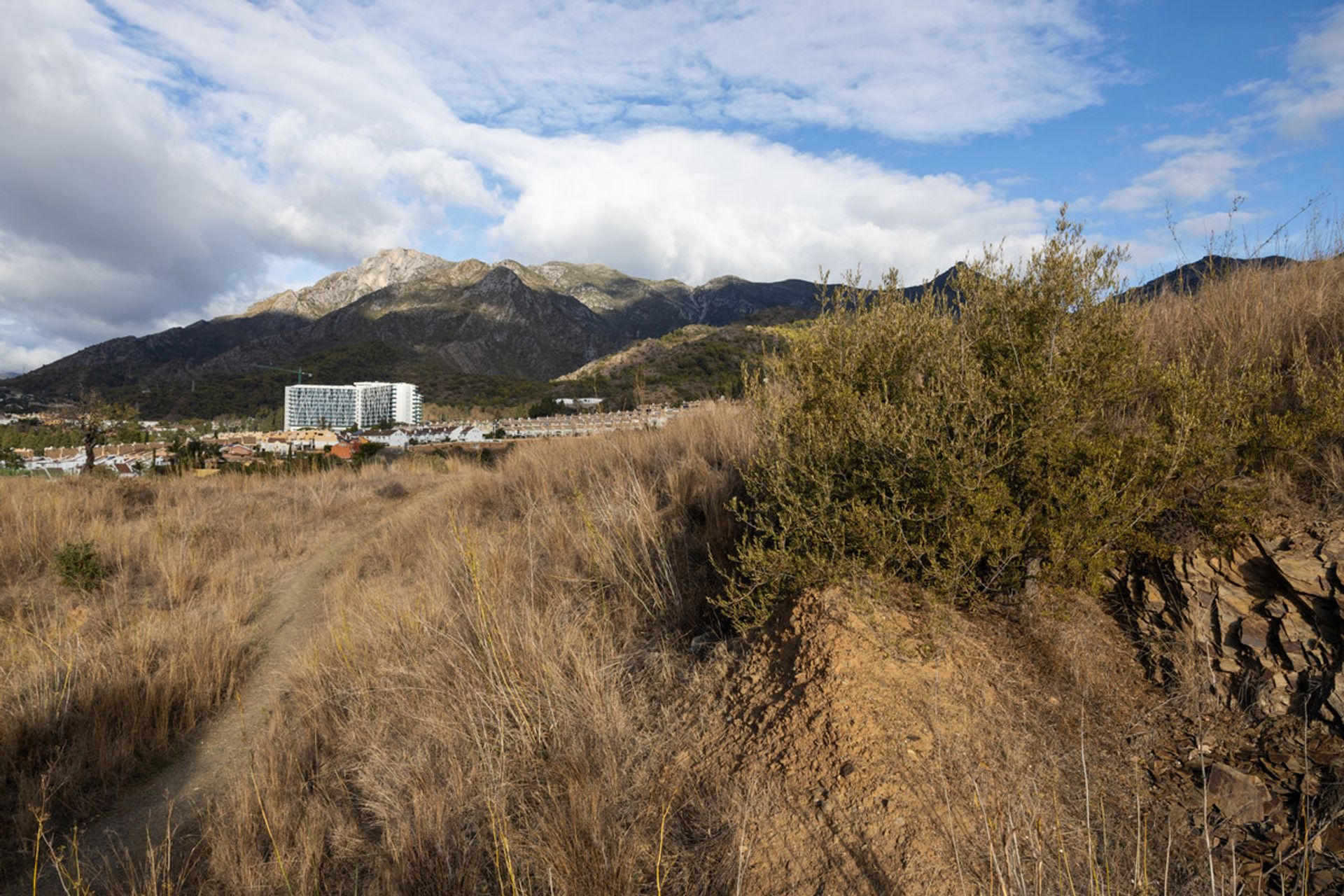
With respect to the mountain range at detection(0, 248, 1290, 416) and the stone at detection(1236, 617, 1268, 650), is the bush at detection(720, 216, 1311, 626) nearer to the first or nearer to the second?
the stone at detection(1236, 617, 1268, 650)

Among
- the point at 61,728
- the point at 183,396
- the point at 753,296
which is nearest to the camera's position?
the point at 61,728

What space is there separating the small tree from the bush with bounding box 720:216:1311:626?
54.6 ft

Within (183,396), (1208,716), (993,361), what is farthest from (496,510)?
(183,396)

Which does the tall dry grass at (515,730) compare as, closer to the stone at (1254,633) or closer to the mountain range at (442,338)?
the stone at (1254,633)

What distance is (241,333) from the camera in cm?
12731

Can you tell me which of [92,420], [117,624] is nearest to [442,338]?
[92,420]

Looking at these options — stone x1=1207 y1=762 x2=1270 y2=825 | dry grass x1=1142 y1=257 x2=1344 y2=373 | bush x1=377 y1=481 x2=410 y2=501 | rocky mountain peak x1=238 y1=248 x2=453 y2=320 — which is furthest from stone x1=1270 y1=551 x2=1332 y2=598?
rocky mountain peak x1=238 y1=248 x2=453 y2=320

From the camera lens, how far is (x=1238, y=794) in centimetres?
232

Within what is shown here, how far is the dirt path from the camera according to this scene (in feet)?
12.1

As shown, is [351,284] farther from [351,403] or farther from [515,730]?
[515,730]

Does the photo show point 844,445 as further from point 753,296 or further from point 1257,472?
point 753,296

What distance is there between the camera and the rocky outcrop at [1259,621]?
261 centimetres

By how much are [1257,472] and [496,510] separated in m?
7.25

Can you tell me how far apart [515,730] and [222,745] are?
2873 mm
